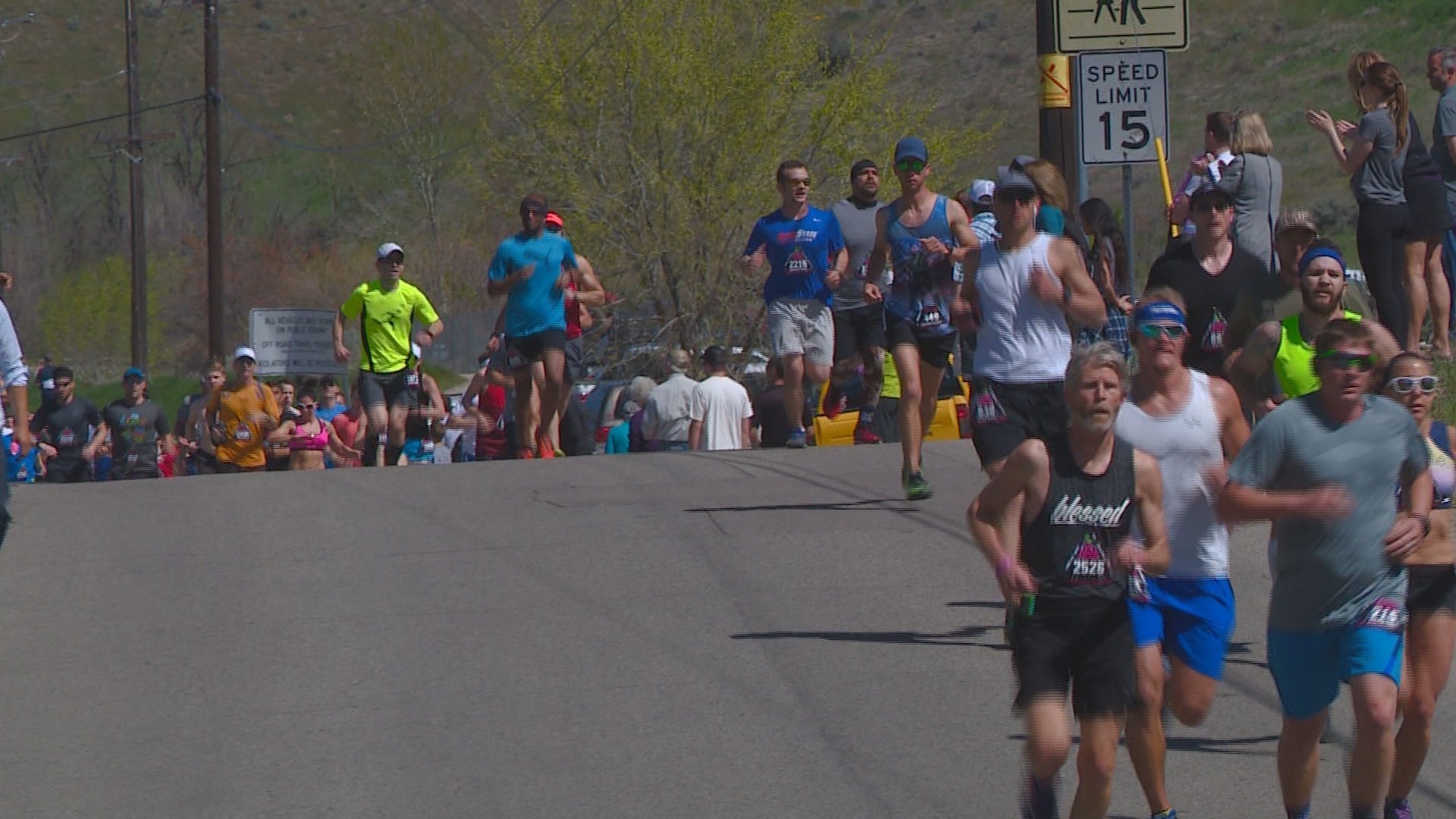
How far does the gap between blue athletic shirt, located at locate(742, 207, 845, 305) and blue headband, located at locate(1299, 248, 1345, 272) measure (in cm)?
569

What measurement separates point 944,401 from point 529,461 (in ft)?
11.2

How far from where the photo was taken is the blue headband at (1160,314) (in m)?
6.26

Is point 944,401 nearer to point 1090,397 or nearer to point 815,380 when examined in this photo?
point 815,380

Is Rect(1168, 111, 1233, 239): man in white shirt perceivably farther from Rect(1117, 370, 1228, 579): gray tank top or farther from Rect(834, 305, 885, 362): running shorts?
Rect(1117, 370, 1228, 579): gray tank top

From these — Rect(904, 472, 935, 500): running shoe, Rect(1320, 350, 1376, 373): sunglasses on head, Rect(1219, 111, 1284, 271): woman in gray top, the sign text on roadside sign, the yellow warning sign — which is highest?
the sign text on roadside sign

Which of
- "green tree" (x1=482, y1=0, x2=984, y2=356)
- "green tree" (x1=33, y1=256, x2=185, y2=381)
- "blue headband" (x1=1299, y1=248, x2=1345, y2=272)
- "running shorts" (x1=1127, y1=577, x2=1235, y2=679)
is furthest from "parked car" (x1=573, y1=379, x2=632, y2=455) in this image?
"green tree" (x1=33, y1=256, x2=185, y2=381)

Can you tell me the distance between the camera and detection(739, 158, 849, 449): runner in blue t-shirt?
42.2 ft

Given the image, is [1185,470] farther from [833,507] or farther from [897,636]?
[833,507]

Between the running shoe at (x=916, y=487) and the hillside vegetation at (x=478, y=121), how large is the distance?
68.7 ft

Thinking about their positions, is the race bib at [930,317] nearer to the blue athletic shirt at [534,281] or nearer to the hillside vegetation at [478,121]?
the blue athletic shirt at [534,281]

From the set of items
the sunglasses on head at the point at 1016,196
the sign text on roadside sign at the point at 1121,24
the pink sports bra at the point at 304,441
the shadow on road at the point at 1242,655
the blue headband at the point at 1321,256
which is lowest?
the shadow on road at the point at 1242,655

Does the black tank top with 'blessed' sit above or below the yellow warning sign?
below

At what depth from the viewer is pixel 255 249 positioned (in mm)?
58469

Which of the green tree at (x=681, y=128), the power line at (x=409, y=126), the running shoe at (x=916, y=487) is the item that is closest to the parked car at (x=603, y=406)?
the running shoe at (x=916, y=487)
